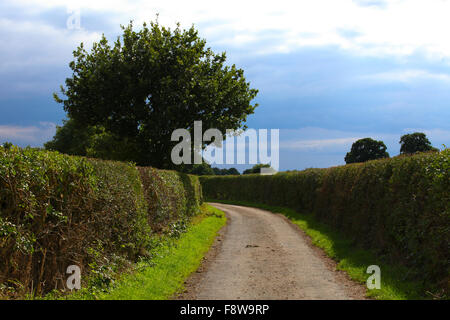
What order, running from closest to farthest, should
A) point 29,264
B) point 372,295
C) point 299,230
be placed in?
point 29,264, point 372,295, point 299,230

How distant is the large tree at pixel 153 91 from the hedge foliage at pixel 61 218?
17.0 meters

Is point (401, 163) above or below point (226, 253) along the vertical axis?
above

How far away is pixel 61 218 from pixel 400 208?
388 inches

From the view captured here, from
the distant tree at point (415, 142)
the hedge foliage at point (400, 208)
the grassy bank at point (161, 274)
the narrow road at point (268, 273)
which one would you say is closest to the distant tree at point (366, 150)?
the distant tree at point (415, 142)

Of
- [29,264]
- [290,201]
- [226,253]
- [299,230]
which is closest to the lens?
[29,264]

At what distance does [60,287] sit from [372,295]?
7199 millimetres

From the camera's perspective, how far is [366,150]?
75.7 metres

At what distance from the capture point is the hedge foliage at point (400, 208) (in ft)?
32.0

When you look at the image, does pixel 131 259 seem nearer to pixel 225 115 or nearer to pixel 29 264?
pixel 29 264

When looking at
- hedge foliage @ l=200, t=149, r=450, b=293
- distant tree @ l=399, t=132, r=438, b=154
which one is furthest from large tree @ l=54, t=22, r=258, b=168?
distant tree @ l=399, t=132, r=438, b=154

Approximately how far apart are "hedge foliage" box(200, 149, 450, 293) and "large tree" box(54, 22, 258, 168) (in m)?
12.2

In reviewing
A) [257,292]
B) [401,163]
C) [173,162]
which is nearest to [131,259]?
[257,292]

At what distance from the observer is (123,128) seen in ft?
108

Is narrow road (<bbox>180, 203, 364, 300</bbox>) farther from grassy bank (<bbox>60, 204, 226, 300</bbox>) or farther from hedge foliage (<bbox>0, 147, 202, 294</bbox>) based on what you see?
hedge foliage (<bbox>0, 147, 202, 294</bbox>)
